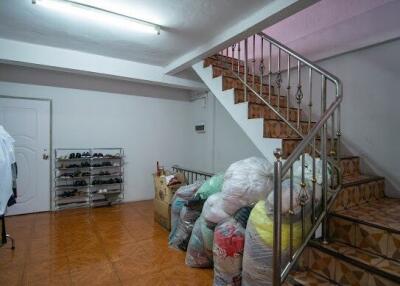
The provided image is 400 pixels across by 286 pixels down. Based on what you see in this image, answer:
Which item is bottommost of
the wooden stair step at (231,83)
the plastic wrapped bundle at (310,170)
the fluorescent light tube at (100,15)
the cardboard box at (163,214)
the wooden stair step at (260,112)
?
the cardboard box at (163,214)

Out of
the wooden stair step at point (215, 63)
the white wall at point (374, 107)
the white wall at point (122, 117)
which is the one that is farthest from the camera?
the white wall at point (122, 117)

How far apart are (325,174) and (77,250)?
2733 mm

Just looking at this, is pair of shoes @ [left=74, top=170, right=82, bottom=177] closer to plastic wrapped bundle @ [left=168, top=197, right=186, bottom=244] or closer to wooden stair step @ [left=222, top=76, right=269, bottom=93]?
plastic wrapped bundle @ [left=168, top=197, right=186, bottom=244]

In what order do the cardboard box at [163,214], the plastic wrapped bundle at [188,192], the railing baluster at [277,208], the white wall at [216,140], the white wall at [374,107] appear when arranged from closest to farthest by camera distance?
1. the railing baluster at [277,208]
2. the white wall at [374,107]
3. the plastic wrapped bundle at [188,192]
4. the cardboard box at [163,214]
5. the white wall at [216,140]

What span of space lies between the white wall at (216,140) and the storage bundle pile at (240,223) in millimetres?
1793

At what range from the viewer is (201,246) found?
238 cm

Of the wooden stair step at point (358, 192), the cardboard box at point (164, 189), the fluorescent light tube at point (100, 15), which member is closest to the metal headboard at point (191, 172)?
the cardboard box at point (164, 189)

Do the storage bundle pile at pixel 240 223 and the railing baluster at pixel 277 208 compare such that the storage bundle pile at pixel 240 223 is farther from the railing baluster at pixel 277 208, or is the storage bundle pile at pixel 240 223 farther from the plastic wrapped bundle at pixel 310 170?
the railing baluster at pixel 277 208

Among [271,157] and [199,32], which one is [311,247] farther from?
[199,32]

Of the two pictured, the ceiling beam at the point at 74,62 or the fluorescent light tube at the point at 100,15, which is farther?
the ceiling beam at the point at 74,62

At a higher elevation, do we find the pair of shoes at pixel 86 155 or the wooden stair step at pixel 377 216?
the pair of shoes at pixel 86 155

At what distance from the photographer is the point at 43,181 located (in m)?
4.28

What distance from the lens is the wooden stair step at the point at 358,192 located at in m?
2.05

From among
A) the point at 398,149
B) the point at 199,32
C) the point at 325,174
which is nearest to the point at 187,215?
the point at 325,174
